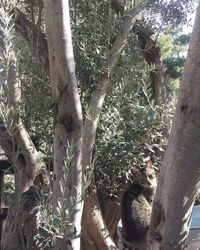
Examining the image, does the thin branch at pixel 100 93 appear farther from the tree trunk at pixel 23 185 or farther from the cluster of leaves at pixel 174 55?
the cluster of leaves at pixel 174 55

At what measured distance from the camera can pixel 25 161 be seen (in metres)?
2.56

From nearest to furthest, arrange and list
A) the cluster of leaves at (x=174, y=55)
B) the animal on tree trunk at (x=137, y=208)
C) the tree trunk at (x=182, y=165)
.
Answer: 1. the tree trunk at (x=182, y=165)
2. the animal on tree trunk at (x=137, y=208)
3. the cluster of leaves at (x=174, y=55)

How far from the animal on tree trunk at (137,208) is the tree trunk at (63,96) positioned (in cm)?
144

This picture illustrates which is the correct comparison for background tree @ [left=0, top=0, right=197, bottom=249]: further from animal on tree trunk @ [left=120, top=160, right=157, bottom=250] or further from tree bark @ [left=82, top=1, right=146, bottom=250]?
animal on tree trunk @ [left=120, top=160, right=157, bottom=250]

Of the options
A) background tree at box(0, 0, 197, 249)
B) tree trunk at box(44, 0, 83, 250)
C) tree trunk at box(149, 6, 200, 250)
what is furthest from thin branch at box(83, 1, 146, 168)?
tree trunk at box(149, 6, 200, 250)

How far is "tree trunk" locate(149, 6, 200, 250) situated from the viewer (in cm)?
154

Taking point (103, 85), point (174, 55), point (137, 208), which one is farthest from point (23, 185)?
point (174, 55)

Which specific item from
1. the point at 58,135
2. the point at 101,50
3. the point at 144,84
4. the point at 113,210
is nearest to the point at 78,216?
the point at 58,135

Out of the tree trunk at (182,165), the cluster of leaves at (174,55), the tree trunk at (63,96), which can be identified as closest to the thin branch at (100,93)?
the tree trunk at (63,96)

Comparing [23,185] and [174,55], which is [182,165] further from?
[174,55]

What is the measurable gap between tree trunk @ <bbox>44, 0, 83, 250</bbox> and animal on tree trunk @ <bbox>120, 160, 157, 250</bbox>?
4.72 ft

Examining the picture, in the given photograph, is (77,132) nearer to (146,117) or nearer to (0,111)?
(0,111)

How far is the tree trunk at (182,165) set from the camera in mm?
1538

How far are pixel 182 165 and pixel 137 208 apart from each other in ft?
5.22
